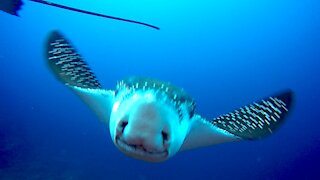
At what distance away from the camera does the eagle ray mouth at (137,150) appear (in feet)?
9.72

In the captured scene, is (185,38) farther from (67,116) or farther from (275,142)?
(275,142)

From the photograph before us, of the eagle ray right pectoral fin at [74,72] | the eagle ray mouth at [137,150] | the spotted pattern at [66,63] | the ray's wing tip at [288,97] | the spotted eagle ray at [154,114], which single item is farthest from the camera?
the spotted pattern at [66,63]

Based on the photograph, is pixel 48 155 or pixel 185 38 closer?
pixel 48 155

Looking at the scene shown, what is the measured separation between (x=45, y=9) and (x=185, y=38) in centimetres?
2094

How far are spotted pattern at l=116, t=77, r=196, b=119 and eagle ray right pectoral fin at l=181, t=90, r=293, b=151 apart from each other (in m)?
0.47

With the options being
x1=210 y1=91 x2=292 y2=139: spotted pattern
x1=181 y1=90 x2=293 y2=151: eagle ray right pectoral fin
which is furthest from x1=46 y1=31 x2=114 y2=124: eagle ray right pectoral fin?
x1=210 y1=91 x2=292 y2=139: spotted pattern

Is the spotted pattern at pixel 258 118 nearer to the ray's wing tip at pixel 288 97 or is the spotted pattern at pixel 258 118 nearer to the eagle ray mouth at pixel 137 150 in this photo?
the ray's wing tip at pixel 288 97

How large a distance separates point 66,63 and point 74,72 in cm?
17

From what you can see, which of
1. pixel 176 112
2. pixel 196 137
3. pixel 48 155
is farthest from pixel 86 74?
pixel 48 155

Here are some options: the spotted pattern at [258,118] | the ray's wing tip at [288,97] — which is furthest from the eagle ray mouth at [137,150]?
the ray's wing tip at [288,97]

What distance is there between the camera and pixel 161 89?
3.05 m

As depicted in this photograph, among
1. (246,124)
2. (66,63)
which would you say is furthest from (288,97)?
(66,63)

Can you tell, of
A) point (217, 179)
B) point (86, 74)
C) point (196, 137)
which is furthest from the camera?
point (217, 179)

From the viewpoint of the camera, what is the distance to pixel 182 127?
3.28m
